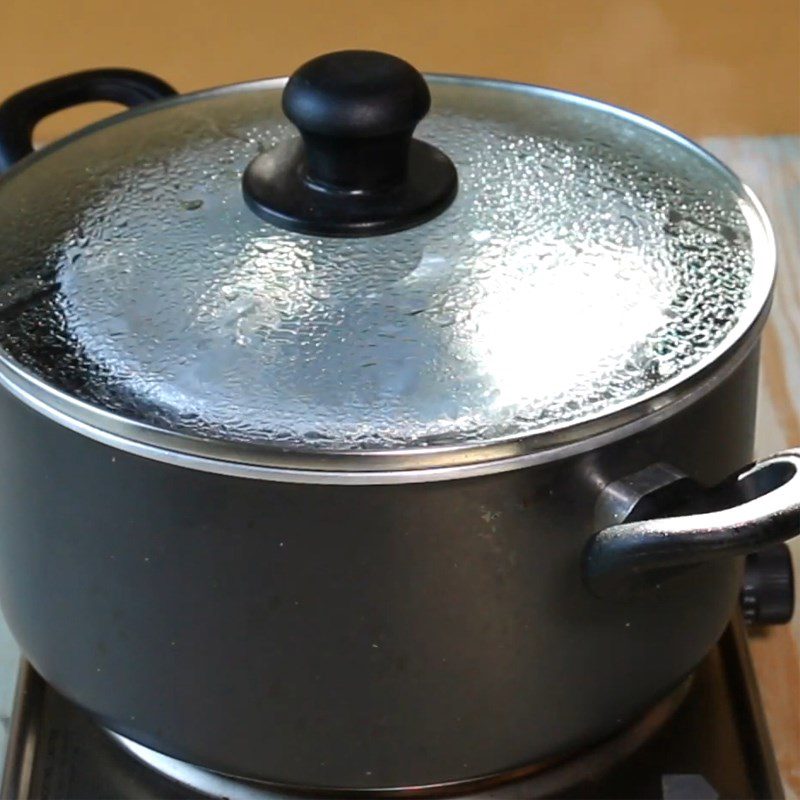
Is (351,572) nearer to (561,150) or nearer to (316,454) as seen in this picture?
(316,454)

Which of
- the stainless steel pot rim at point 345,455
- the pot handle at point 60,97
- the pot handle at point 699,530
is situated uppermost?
the pot handle at point 60,97

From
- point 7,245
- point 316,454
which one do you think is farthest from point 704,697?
point 7,245

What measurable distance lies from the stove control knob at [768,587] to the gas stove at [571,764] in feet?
0.18

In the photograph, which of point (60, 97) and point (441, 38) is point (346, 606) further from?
point (441, 38)

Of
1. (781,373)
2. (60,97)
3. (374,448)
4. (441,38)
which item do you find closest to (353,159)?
(374,448)

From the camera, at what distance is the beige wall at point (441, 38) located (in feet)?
3.99

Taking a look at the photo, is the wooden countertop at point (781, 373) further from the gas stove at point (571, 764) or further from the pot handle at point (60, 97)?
the pot handle at point (60, 97)

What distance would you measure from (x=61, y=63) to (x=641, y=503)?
3.07 feet

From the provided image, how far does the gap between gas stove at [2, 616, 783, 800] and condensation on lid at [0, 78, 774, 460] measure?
228 millimetres

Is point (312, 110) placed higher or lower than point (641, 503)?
higher

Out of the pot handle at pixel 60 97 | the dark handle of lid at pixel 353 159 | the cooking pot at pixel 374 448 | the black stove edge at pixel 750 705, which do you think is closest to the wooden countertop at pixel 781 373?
the black stove edge at pixel 750 705

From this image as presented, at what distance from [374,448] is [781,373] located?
2.03 ft

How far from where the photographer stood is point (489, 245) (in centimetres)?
62

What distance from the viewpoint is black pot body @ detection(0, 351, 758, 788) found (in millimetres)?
510
